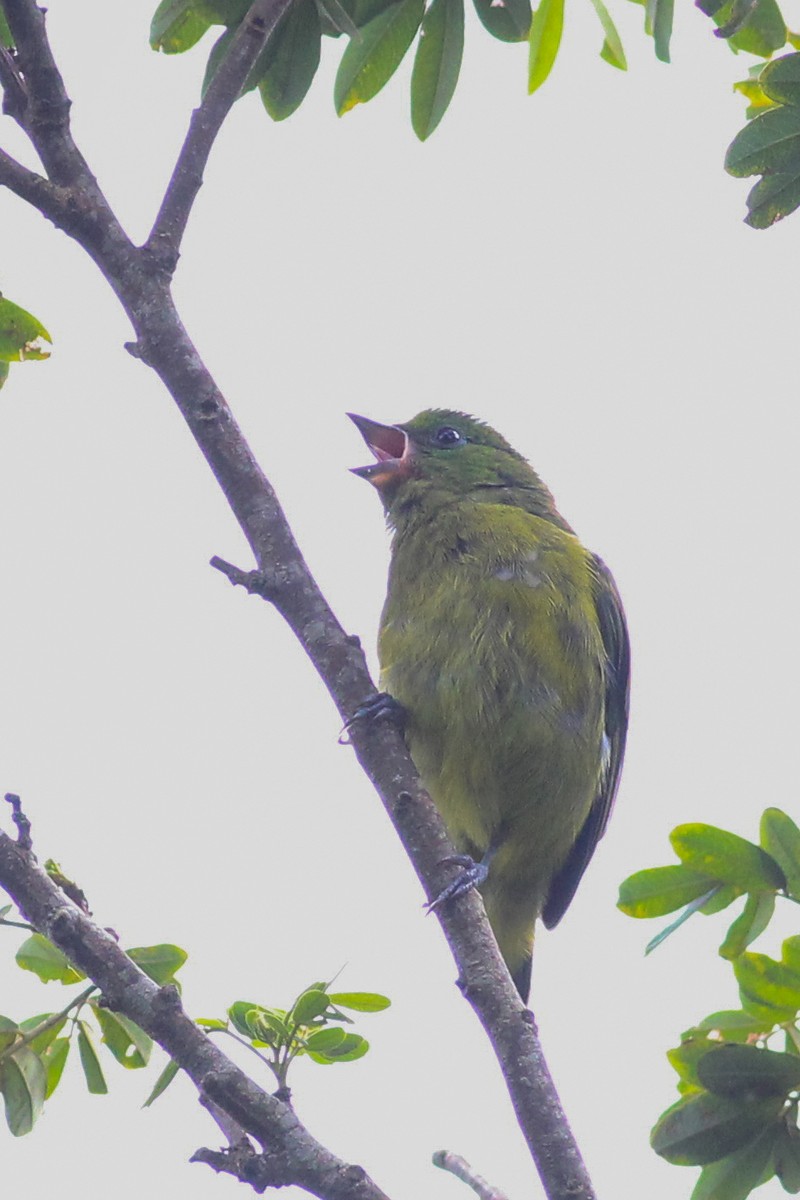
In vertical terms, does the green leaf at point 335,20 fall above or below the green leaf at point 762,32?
above

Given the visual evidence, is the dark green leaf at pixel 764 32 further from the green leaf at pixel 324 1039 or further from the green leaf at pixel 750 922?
the green leaf at pixel 324 1039

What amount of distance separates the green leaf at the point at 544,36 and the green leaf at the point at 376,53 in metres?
0.27

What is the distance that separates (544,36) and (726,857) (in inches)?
78.9

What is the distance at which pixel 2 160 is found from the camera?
291 centimetres

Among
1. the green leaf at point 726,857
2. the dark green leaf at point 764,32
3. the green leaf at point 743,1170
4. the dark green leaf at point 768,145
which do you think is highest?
the dark green leaf at point 764,32

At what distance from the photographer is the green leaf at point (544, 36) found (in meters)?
3.44

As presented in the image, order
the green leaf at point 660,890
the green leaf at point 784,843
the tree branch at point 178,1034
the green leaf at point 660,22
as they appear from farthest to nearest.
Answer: the green leaf at point 660,22, the green leaf at point 660,890, the green leaf at point 784,843, the tree branch at point 178,1034

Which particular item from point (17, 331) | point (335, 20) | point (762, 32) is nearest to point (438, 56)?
point (335, 20)

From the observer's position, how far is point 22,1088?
2701 millimetres

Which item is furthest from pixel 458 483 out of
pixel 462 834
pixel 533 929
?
pixel 533 929

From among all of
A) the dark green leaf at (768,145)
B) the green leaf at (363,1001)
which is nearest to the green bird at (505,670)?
the green leaf at (363,1001)

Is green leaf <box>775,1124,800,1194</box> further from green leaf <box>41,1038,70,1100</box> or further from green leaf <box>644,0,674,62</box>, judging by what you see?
green leaf <box>644,0,674,62</box>

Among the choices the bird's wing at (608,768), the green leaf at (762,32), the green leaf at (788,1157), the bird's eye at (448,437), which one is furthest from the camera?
the bird's eye at (448,437)

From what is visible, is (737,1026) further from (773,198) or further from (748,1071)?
(773,198)
